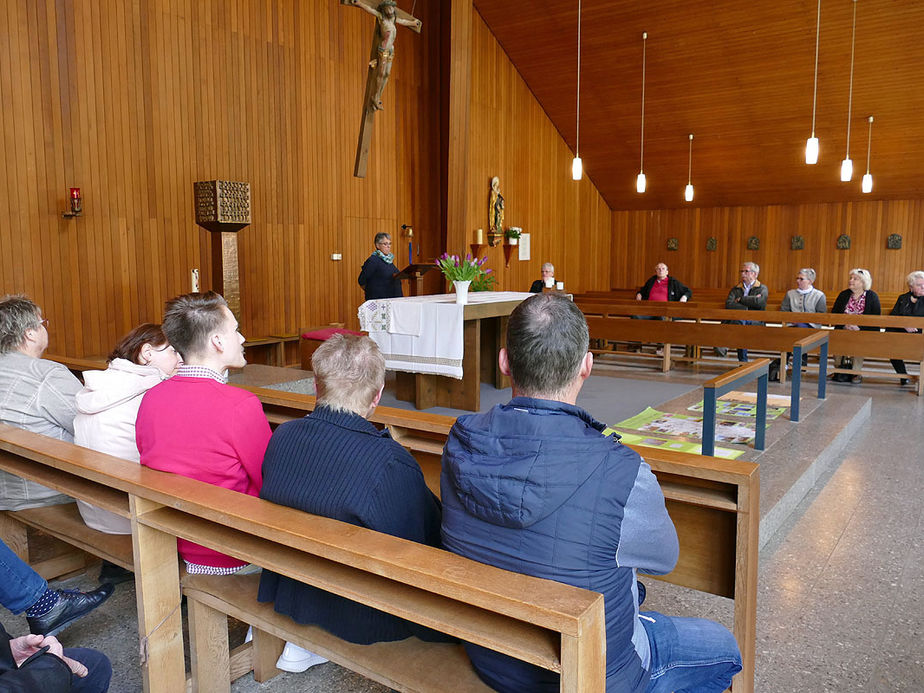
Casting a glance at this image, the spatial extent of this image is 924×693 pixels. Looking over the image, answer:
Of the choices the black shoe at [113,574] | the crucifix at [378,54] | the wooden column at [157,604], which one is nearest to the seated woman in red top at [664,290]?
the crucifix at [378,54]

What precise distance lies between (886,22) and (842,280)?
4536 mm

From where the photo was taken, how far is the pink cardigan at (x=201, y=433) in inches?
77.7

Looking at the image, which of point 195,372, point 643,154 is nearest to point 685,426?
point 195,372

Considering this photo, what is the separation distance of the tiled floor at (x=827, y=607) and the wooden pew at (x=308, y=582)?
36 centimetres

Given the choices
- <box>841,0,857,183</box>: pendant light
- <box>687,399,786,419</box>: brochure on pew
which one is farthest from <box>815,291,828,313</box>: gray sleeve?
<box>687,399,786,419</box>: brochure on pew

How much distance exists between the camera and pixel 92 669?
160cm

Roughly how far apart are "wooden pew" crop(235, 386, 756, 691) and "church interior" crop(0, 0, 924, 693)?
22 centimetres

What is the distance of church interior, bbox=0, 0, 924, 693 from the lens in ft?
10.4

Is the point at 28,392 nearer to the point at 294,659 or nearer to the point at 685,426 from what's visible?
the point at 294,659

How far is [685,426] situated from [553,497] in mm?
4005

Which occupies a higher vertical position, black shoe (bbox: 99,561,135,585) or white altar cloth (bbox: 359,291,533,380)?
white altar cloth (bbox: 359,291,533,380)

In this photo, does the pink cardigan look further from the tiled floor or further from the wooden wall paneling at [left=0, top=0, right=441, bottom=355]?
the wooden wall paneling at [left=0, top=0, right=441, bottom=355]

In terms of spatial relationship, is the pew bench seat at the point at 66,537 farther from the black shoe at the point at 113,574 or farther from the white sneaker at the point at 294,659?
the white sneaker at the point at 294,659

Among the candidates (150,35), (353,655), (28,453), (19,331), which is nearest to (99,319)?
(150,35)
